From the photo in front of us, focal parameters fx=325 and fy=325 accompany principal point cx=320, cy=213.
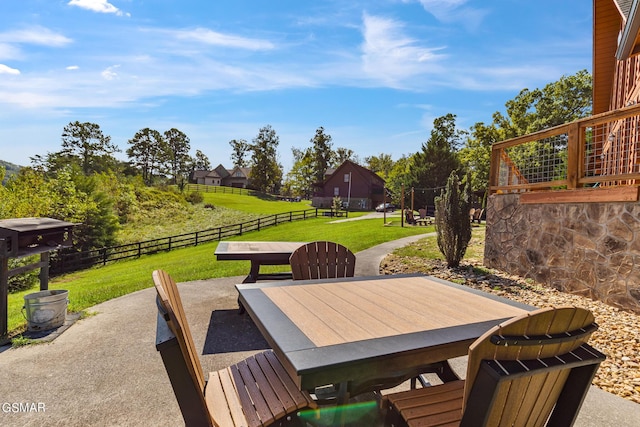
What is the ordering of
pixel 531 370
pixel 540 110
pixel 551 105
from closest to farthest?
pixel 531 370 → pixel 551 105 → pixel 540 110

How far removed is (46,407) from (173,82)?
11943 mm

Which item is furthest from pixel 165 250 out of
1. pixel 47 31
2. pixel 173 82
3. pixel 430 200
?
pixel 430 200

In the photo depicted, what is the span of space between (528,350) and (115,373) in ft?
11.3

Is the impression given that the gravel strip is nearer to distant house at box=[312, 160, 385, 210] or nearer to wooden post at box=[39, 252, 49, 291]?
wooden post at box=[39, 252, 49, 291]

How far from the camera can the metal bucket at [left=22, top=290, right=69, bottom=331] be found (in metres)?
3.97

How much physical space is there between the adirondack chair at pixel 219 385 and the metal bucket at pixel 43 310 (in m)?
3.27

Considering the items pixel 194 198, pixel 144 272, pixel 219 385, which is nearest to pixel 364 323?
pixel 219 385

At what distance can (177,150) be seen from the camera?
69938mm

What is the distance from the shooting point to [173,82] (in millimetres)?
12086

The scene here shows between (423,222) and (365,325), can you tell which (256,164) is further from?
(365,325)

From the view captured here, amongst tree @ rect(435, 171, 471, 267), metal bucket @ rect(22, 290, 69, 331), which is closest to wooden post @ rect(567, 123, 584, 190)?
tree @ rect(435, 171, 471, 267)

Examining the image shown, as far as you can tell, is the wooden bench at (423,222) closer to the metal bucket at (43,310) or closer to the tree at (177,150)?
the metal bucket at (43,310)

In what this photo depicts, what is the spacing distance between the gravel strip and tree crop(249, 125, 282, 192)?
53226mm

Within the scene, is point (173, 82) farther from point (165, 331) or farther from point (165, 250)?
point (165, 331)
